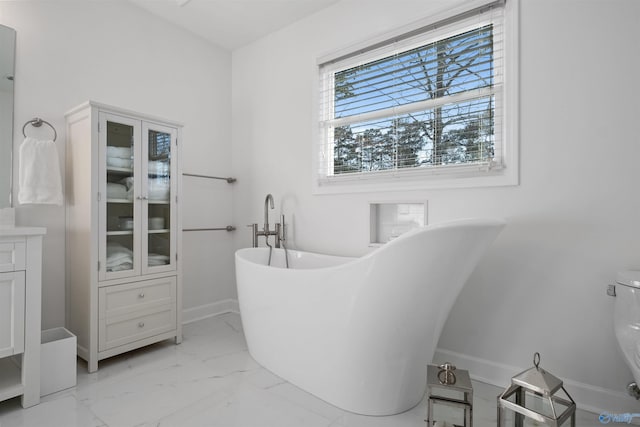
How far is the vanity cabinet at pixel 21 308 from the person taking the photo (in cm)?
162

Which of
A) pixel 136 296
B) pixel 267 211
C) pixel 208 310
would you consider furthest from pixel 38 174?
pixel 208 310

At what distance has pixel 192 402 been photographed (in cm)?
170

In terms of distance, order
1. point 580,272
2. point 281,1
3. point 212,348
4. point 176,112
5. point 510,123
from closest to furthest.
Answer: point 580,272, point 510,123, point 212,348, point 281,1, point 176,112

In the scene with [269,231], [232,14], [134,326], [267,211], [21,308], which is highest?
[232,14]

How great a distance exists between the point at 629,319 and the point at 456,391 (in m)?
0.77

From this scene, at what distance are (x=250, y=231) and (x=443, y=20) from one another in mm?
2212

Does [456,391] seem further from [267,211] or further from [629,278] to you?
[267,211]

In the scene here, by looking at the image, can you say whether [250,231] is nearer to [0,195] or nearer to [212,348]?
[212,348]

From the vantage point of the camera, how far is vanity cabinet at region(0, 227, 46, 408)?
162cm

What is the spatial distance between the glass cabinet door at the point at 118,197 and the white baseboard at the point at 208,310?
869 millimetres

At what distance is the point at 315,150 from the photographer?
2.75m

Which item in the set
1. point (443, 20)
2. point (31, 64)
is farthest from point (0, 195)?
point (443, 20)

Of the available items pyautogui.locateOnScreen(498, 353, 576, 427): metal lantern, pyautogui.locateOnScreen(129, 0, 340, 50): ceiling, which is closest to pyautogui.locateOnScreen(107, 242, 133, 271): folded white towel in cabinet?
pyautogui.locateOnScreen(129, 0, 340, 50): ceiling

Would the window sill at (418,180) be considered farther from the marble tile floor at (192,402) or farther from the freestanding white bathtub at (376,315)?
the marble tile floor at (192,402)
